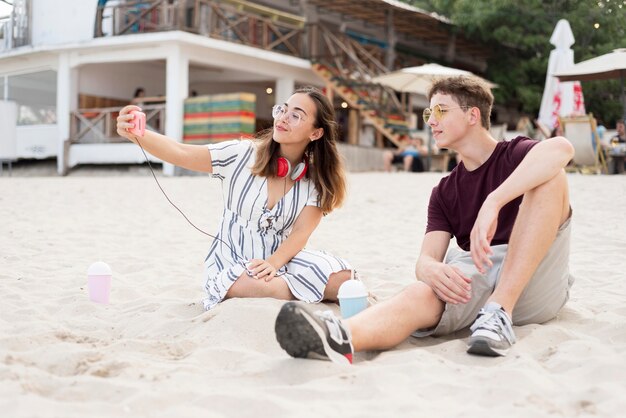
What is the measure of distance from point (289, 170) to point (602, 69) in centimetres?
1094

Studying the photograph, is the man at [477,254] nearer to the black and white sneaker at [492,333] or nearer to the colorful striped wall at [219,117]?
the black and white sneaker at [492,333]

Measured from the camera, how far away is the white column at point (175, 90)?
51.5 feet

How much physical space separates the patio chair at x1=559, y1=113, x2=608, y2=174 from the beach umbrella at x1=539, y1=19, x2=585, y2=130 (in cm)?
188

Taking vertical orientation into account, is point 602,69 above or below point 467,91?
above

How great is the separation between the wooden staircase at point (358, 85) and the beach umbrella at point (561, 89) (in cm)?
364

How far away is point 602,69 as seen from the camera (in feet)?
41.8

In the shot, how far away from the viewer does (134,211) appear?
8.13 m

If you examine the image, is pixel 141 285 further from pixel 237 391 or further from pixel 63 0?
pixel 63 0

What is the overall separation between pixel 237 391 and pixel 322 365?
33cm

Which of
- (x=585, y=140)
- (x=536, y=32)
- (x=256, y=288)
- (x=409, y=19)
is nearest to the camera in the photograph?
(x=256, y=288)

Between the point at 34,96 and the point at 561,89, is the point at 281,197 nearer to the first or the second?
the point at 561,89

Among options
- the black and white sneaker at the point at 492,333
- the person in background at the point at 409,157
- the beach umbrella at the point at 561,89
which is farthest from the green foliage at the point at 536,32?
the black and white sneaker at the point at 492,333

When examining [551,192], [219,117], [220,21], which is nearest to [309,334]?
[551,192]

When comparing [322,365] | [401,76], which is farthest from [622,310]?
[401,76]
